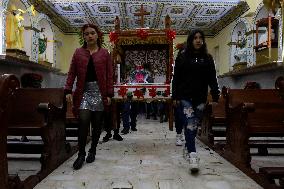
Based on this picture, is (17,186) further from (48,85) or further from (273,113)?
(48,85)

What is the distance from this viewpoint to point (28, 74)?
36.1 feet

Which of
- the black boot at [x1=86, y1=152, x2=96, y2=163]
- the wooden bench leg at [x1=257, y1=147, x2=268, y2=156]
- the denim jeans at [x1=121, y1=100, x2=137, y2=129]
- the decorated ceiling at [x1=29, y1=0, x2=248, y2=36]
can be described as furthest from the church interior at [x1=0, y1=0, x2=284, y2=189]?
the decorated ceiling at [x1=29, y1=0, x2=248, y2=36]

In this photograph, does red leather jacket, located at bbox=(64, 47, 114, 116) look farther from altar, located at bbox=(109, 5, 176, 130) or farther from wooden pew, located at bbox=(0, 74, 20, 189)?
altar, located at bbox=(109, 5, 176, 130)

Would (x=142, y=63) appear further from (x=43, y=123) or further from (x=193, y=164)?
(x=193, y=164)

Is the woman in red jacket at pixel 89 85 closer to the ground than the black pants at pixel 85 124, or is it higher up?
higher up

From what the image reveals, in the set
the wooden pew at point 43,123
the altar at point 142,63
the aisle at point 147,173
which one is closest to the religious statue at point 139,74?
the altar at point 142,63

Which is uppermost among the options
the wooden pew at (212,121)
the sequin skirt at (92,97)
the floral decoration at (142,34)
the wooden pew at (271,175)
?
the floral decoration at (142,34)

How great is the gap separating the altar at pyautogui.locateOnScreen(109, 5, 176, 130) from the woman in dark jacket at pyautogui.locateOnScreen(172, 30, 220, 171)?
2748mm

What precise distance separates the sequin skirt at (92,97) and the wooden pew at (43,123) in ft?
1.43

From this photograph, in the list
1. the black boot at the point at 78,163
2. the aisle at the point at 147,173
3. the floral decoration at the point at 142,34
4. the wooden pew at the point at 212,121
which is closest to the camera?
the aisle at the point at 147,173

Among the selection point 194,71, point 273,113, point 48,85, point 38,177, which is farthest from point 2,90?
point 48,85

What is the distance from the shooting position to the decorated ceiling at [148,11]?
15.5 meters

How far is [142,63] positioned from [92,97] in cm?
426

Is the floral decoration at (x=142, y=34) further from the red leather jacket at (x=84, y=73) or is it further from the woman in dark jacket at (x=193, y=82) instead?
the woman in dark jacket at (x=193, y=82)
